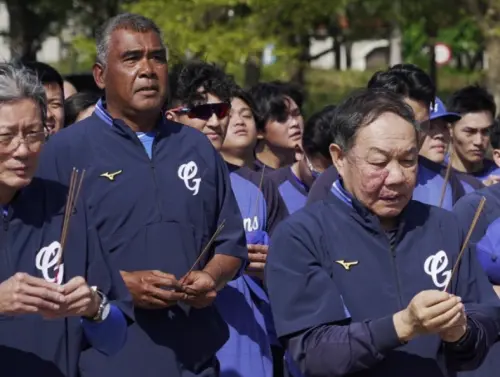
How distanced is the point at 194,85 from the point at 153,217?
1885mm

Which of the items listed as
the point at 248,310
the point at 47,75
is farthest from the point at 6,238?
the point at 47,75

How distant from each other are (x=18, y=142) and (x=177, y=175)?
1177 mm

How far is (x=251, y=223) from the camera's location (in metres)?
7.04

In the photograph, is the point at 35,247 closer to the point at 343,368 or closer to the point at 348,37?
the point at 343,368

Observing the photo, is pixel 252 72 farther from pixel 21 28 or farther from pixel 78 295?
pixel 78 295

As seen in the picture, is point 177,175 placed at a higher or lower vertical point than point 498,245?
higher

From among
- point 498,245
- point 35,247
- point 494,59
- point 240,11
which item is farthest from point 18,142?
point 494,59

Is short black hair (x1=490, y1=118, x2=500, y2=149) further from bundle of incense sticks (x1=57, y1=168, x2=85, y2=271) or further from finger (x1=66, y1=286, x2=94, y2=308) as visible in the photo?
finger (x1=66, y1=286, x2=94, y2=308)

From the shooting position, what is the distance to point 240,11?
56.0 feet

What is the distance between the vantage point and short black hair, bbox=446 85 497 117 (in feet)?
32.4

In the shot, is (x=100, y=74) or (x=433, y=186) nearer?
(x=100, y=74)

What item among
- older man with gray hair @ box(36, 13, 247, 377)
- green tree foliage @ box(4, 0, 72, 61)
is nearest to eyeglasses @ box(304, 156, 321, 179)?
older man with gray hair @ box(36, 13, 247, 377)

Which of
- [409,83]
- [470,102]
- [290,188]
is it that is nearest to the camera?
[409,83]

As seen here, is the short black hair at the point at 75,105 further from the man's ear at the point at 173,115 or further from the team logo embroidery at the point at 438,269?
the team logo embroidery at the point at 438,269
